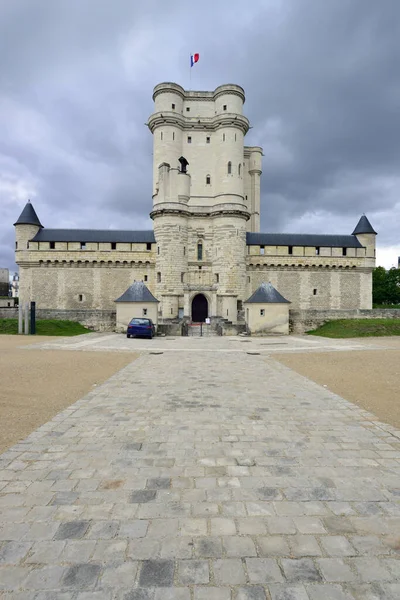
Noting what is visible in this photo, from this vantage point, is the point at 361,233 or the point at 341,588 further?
the point at 361,233

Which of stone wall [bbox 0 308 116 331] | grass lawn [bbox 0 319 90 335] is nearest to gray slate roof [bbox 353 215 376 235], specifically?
stone wall [bbox 0 308 116 331]

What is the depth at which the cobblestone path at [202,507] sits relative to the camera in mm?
2225

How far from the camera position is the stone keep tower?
33.6 meters

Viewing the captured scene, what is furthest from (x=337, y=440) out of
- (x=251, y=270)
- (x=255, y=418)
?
(x=251, y=270)

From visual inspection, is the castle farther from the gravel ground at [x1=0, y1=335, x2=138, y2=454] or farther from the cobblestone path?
the cobblestone path

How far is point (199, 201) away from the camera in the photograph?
35.5m

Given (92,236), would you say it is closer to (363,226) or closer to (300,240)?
(300,240)

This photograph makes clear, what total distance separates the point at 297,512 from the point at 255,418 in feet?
8.93

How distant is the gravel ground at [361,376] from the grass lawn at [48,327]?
17.2 m

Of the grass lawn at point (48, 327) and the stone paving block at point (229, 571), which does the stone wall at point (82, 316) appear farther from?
the stone paving block at point (229, 571)

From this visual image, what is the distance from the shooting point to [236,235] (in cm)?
3381

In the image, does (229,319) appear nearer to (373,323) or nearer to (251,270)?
(251,270)

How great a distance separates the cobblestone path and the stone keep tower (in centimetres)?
2764

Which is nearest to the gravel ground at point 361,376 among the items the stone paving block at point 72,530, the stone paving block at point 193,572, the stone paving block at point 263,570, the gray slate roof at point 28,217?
the stone paving block at point 263,570
